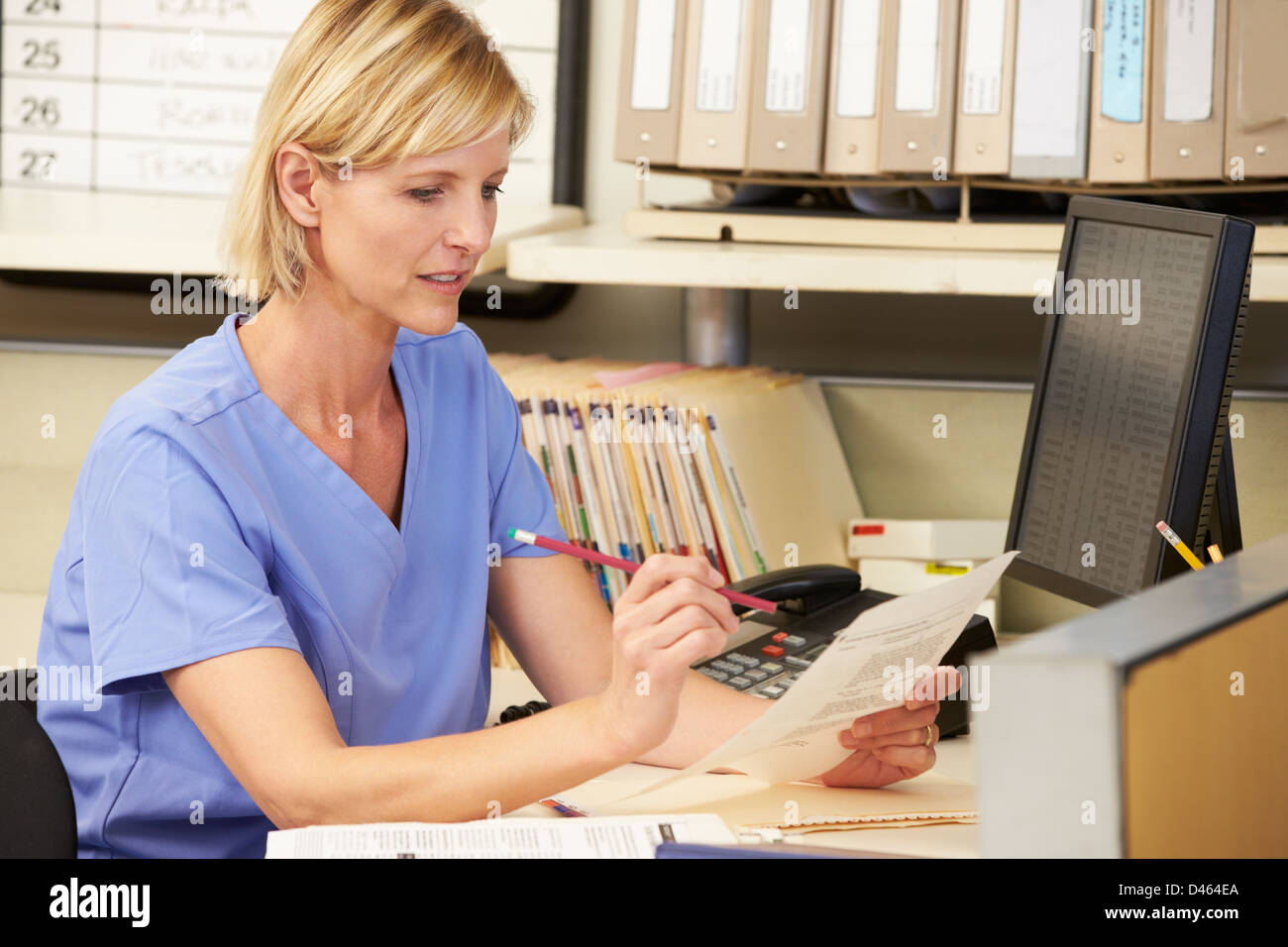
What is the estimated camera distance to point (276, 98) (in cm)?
113

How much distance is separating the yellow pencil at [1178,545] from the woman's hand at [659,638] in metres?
0.37

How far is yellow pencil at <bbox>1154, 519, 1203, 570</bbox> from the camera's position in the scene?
1060 millimetres

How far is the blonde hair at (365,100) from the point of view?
1.08 m

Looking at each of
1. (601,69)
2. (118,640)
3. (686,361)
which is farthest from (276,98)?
(601,69)

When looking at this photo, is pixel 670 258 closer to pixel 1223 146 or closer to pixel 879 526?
pixel 879 526

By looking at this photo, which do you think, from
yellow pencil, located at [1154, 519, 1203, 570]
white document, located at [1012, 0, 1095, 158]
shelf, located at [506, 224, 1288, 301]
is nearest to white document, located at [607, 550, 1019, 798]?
yellow pencil, located at [1154, 519, 1203, 570]

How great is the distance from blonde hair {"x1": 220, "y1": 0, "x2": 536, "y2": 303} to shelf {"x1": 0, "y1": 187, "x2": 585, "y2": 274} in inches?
17.5

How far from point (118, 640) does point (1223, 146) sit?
3.79 feet

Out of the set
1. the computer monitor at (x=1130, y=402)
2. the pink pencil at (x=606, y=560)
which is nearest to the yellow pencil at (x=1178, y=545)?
the computer monitor at (x=1130, y=402)

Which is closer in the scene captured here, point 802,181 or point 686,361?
point 802,181

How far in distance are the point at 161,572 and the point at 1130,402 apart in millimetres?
773

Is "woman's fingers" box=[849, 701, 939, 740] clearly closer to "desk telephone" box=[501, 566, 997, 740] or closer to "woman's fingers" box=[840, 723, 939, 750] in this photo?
"woman's fingers" box=[840, 723, 939, 750]

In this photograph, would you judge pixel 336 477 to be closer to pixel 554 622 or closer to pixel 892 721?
pixel 554 622

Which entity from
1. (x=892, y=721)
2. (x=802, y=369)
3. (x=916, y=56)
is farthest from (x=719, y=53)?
(x=892, y=721)
